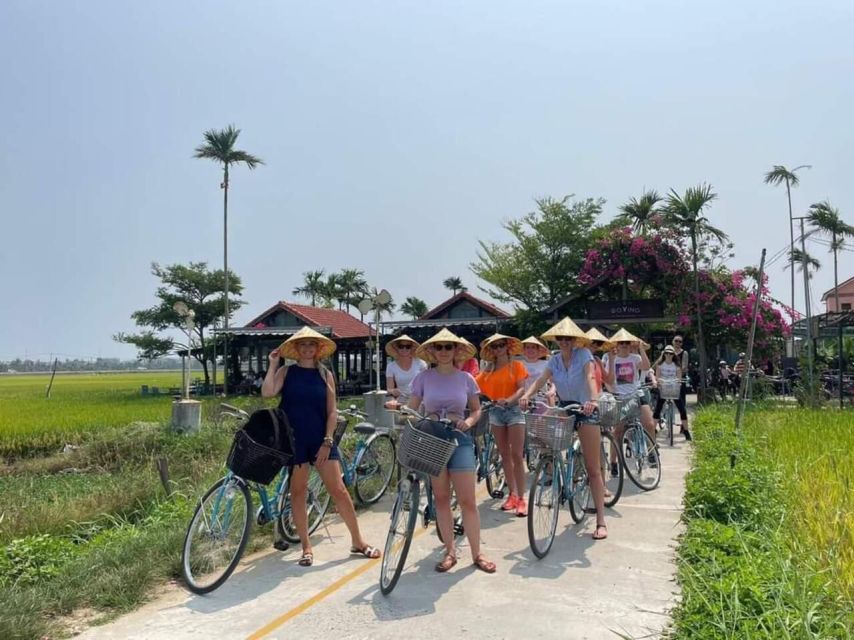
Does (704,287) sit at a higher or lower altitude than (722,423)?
higher

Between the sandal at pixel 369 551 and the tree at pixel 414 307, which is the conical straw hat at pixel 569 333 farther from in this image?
the tree at pixel 414 307

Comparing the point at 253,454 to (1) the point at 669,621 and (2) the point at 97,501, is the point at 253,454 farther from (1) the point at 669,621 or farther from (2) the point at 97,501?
(2) the point at 97,501

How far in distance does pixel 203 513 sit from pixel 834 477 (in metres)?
5.53

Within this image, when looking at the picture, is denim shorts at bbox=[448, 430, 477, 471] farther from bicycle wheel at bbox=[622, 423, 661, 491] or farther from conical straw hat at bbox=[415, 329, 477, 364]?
bicycle wheel at bbox=[622, 423, 661, 491]

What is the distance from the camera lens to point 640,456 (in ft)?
23.9

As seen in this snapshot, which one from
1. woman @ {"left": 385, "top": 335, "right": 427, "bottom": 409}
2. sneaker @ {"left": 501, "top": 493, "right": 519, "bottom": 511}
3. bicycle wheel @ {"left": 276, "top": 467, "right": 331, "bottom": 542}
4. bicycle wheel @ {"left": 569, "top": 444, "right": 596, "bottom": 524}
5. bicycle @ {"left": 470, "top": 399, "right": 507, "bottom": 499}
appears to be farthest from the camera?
woman @ {"left": 385, "top": 335, "right": 427, "bottom": 409}

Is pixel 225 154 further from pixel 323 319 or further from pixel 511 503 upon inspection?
pixel 511 503

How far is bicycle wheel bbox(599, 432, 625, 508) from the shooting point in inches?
256

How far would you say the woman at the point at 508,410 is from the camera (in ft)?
20.5

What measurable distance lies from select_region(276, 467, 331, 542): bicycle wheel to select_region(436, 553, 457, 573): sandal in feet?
3.88

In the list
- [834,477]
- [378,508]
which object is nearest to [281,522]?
[378,508]

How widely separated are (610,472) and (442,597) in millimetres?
3962

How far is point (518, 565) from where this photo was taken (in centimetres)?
480

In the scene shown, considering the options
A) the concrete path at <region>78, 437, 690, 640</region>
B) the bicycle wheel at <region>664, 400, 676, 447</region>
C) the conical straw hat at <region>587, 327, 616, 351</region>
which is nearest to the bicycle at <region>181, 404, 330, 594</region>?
the concrete path at <region>78, 437, 690, 640</region>
